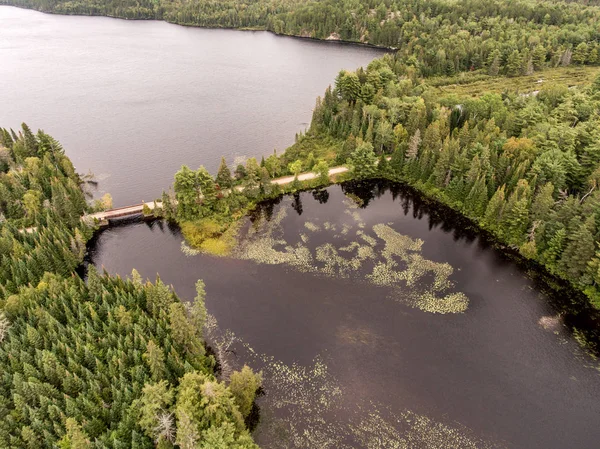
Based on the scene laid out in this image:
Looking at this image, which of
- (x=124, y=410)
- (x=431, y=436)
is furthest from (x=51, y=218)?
(x=431, y=436)

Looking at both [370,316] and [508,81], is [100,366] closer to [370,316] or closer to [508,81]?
[370,316]

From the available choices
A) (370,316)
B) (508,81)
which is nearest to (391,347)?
(370,316)

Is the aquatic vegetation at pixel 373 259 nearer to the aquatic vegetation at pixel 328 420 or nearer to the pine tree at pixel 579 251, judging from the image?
the pine tree at pixel 579 251

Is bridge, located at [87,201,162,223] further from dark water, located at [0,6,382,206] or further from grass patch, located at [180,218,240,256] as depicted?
grass patch, located at [180,218,240,256]

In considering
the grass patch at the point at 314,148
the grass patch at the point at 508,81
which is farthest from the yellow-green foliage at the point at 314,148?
the grass patch at the point at 508,81

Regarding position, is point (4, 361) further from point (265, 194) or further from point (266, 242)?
point (265, 194)

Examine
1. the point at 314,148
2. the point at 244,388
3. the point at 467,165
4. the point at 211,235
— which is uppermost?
the point at 467,165
